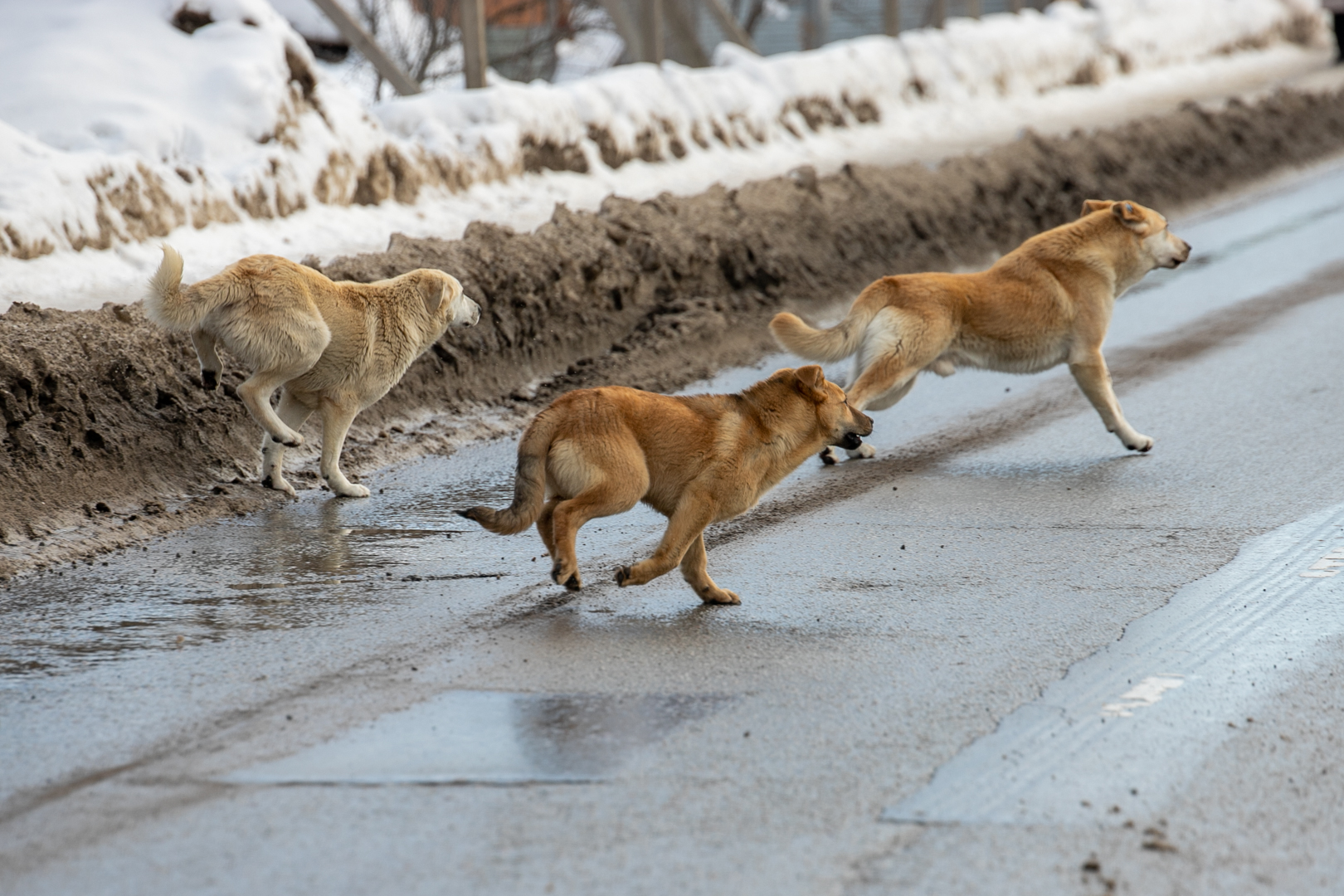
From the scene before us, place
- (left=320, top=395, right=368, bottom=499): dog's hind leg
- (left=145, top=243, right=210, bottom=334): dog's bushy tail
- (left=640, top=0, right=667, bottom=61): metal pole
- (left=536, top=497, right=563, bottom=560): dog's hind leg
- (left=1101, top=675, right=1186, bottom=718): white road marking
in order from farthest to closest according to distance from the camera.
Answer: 1. (left=640, top=0, right=667, bottom=61): metal pole
2. (left=320, top=395, right=368, bottom=499): dog's hind leg
3. (left=145, top=243, right=210, bottom=334): dog's bushy tail
4. (left=536, top=497, right=563, bottom=560): dog's hind leg
5. (left=1101, top=675, right=1186, bottom=718): white road marking

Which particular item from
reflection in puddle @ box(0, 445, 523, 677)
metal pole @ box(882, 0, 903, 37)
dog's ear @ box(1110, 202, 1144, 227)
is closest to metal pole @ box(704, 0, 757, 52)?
metal pole @ box(882, 0, 903, 37)

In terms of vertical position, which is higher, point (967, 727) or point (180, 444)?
point (967, 727)

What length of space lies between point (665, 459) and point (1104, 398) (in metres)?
3.52

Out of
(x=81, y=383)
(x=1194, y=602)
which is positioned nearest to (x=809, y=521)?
(x=1194, y=602)

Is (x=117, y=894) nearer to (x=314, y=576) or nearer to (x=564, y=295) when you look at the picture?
(x=314, y=576)

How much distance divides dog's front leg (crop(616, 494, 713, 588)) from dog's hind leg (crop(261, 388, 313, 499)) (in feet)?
8.60

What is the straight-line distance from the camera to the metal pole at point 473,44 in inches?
521

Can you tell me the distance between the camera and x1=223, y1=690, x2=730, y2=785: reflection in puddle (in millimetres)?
4066

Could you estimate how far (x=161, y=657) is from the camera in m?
5.03

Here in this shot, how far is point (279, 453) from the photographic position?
7.43 metres

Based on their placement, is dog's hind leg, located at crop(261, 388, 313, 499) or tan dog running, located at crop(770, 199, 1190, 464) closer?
dog's hind leg, located at crop(261, 388, 313, 499)

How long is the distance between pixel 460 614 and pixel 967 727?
6.71 ft

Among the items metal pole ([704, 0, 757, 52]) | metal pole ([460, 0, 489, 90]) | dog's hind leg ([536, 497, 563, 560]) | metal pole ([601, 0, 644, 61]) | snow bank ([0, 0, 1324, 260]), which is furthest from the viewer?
metal pole ([704, 0, 757, 52])

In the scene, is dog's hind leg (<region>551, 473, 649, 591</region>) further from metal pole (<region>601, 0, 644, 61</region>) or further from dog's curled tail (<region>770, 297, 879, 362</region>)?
metal pole (<region>601, 0, 644, 61</region>)
